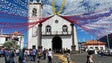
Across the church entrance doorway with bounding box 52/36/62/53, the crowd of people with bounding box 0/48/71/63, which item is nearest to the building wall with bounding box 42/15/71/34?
the church entrance doorway with bounding box 52/36/62/53

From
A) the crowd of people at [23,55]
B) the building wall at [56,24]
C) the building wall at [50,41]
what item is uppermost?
the building wall at [56,24]

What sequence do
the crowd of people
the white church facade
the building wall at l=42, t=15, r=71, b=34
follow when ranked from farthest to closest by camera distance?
1. the building wall at l=42, t=15, r=71, b=34
2. the white church facade
3. the crowd of people

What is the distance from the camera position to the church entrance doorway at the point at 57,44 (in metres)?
56.3

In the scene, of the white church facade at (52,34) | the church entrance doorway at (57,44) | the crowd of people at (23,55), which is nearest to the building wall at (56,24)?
the white church facade at (52,34)

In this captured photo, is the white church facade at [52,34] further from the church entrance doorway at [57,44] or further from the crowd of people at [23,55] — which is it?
the crowd of people at [23,55]

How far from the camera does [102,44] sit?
9256 cm

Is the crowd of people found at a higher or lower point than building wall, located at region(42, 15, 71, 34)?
lower

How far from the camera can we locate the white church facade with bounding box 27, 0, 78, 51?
180ft

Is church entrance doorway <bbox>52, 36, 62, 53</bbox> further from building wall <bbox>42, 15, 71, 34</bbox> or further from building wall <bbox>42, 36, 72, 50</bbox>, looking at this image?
building wall <bbox>42, 15, 71, 34</bbox>

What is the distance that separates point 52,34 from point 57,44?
3660 mm

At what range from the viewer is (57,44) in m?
57.8

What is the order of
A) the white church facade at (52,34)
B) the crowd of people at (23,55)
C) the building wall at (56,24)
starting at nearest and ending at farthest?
the crowd of people at (23,55) < the white church facade at (52,34) < the building wall at (56,24)

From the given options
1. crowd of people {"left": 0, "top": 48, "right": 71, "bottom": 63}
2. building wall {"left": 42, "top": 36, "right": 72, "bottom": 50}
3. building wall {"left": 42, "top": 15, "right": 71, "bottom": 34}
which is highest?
building wall {"left": 42, "top": 15, "right": 71, "bottom": 34}

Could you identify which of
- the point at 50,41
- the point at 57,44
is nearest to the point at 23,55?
the point at 50,41
